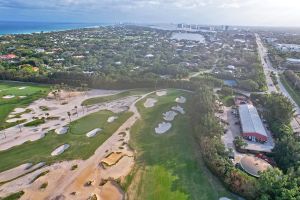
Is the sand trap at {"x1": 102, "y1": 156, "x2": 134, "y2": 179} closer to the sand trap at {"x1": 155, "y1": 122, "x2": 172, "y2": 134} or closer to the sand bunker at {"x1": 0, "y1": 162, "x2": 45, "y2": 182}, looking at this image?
the sand bunker at {"x1": 0, "y1": 162, "x2": 45, "y2": 182}

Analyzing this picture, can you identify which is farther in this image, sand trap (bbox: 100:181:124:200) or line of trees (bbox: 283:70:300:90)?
line of trees (bbox: 283:70:300:90)

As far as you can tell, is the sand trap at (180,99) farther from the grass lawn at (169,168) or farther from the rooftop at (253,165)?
the rooftop at (253,165)

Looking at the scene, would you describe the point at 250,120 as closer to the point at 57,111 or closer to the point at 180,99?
the point at 180,99

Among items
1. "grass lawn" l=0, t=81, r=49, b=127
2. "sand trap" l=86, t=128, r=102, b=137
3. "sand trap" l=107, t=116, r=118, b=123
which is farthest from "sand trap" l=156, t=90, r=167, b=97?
"grass lawn" l=0, t=81, r=49, b=127

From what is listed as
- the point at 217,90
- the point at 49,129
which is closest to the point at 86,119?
the point at 49,129

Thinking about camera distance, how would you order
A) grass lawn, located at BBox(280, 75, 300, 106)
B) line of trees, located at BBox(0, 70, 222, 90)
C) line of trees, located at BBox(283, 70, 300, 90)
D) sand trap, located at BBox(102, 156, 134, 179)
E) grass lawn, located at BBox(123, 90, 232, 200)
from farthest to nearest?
line of trees, located at BBox(283, 70, 300, 90), line of trees, located at BBox(0, 70, 222, 90), grass lawn, located at BBox(280, 75, 300, 106), sand trap, located at BBox(102, 156, 134, 179), grass lawn, located at BBox(123, 90, 232, 200)

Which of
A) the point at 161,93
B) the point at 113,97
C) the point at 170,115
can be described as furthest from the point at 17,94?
the point at 170,115
